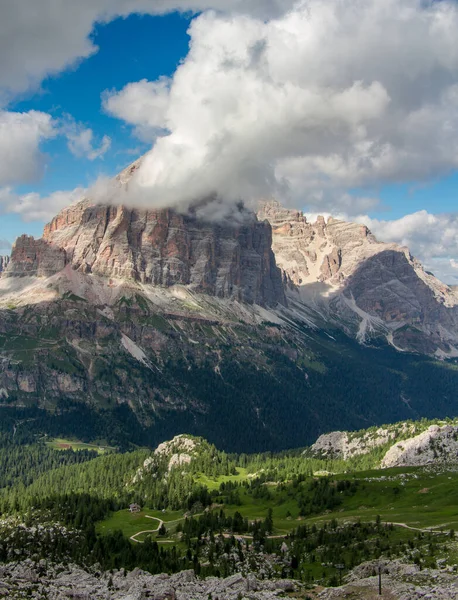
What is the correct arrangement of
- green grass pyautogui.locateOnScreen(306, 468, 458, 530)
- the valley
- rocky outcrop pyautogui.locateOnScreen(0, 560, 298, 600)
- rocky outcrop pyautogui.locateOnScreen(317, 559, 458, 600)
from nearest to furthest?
rocky outcrop pyautogui.locateOnScreen(317, 559, 458, 600), rocky outcrop pyautogui.locateOnScreen(0, 560, 298, 600), the valley, green grass pyautogui.locateOnScreen(306, 468, 458, 530)

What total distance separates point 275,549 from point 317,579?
22.0 metres

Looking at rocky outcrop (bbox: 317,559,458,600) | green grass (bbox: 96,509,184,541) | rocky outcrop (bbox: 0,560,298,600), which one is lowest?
green grass (bbox: 96,509,184,541)

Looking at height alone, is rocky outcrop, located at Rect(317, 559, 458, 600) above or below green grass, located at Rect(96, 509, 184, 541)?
above

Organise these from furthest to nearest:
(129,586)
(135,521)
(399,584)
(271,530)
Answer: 1. (135,521)
2. (271,530)
3. (129,586)
4. (399,584)

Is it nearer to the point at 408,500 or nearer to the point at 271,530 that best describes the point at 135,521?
the point at 271,530

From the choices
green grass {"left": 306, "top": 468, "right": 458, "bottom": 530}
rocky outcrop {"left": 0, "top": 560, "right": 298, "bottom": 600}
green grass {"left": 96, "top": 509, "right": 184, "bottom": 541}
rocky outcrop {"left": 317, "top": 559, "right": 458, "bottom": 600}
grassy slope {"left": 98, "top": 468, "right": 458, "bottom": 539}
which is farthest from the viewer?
green grass {"left": 96, "top": 509, "right": 184, "bottom": 541}

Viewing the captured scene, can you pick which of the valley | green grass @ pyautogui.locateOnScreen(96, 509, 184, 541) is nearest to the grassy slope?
green grass @ pyautogui.locateOnScreen(96, 509, 184, 541)

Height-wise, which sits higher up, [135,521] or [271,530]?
[271,530]

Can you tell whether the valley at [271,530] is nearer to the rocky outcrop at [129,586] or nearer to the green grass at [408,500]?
the green grass at [408,500]

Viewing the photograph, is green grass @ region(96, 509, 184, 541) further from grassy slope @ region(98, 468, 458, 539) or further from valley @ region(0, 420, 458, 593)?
valley @ region(0, 420, 458, 593)

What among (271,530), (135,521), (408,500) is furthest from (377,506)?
(135,521)

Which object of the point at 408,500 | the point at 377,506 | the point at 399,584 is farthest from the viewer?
the point at 377,506

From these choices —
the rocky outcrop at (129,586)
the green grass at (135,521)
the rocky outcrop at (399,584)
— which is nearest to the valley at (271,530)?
the green grass at (135,521)

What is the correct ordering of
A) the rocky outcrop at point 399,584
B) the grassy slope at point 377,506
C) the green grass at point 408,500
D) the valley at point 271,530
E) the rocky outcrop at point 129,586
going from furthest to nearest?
1. the grassy slope at point 377,506
2. the green grass at point 408,500
3. the valley at point 271,530
4. the rocky outcrop at point 129,586
5. the rocky outcrop at point 399,584
